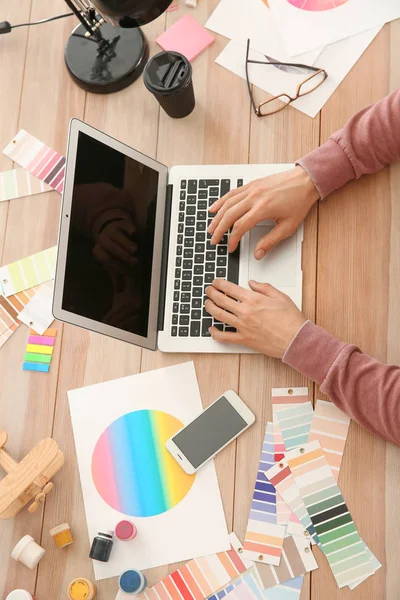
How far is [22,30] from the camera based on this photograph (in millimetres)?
1305

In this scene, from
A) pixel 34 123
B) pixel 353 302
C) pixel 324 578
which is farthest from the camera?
pixel 34 123

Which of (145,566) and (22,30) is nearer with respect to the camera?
(145,566)

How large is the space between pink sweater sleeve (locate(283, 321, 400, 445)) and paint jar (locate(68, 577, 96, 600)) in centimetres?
47

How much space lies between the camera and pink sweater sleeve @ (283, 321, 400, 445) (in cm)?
95

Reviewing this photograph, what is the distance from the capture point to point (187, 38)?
124cm

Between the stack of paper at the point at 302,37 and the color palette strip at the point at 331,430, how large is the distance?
1.75 feet

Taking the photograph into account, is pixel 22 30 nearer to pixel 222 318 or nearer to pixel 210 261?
pixel 210 261

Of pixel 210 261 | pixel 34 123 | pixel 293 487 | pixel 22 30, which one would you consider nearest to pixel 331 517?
pixel 293 487

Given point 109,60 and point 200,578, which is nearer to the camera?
point 200,578

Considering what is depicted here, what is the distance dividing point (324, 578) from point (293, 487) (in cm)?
14

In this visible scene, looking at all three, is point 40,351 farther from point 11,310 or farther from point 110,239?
point 110,239

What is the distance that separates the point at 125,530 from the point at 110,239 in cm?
46

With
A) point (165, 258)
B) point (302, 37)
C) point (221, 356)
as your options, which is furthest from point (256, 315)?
point (302, 37)

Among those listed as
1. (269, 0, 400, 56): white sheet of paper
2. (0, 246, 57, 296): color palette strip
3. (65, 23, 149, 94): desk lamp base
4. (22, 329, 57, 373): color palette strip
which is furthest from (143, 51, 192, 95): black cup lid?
(22, 329, 57, 373): color palette strip
